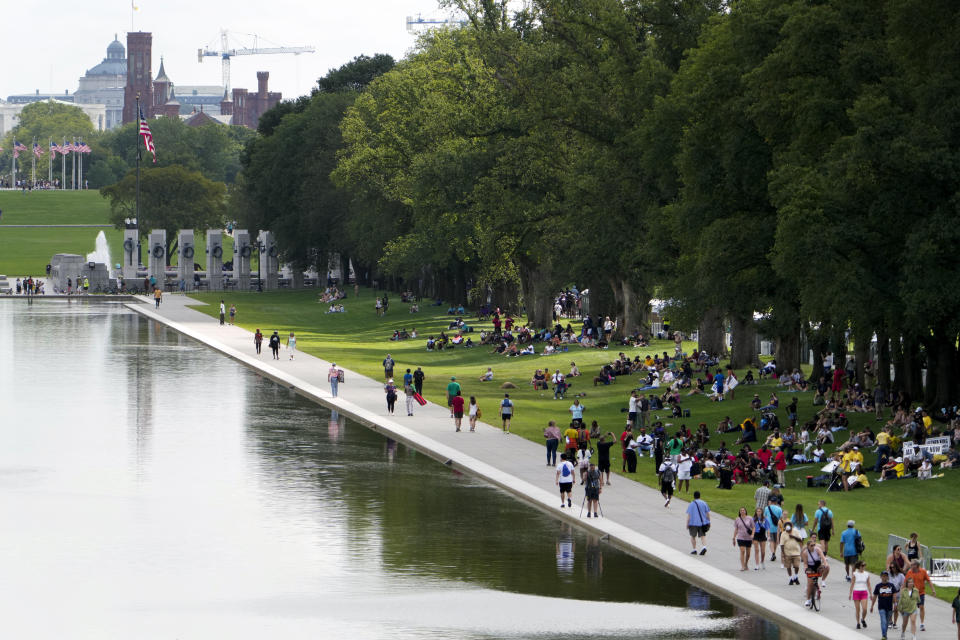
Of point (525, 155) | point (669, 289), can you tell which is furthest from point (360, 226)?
point (669, 289)

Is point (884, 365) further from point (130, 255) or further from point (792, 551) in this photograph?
point (130, 255)

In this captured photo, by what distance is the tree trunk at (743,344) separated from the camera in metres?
51.9

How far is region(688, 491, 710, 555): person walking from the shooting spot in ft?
78.4

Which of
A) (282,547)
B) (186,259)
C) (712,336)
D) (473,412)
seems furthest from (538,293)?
(186,259)

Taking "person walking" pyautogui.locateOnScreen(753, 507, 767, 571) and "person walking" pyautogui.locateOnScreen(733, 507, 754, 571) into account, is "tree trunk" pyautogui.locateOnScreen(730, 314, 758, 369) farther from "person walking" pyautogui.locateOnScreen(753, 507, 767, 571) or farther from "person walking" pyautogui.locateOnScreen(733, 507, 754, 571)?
"person walking" pyautogui.locateOnScreen(733, 507, 754, 571)

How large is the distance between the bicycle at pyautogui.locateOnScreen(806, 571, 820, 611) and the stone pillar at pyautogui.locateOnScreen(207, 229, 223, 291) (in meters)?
106

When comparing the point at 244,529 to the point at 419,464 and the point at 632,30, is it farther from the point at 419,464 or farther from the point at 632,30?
the point at 632,30

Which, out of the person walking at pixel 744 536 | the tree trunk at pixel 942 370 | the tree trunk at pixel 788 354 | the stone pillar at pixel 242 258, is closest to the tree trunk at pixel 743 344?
the tree trunk at pixel 788 354

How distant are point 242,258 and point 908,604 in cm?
10840

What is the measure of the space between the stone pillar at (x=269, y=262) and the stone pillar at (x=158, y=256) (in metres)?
8.24

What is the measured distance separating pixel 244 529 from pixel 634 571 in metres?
7.39

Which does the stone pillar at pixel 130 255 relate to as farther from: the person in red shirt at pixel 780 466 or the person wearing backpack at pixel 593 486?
the person wearing backpack at pixel 593 486

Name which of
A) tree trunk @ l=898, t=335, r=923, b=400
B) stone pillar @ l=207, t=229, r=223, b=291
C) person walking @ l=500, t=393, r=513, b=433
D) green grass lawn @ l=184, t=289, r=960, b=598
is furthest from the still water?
stone pillar @ l=207, t=229, r=223, b=291

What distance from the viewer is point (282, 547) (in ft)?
82.7
